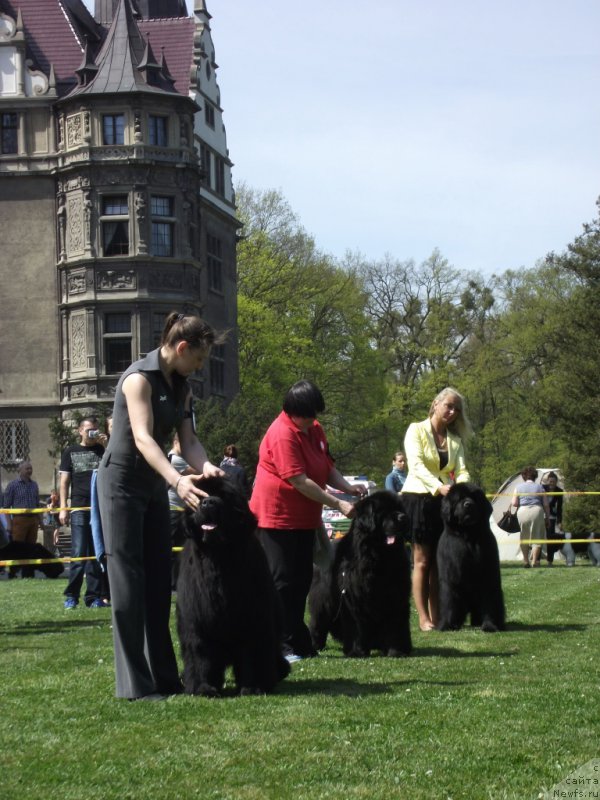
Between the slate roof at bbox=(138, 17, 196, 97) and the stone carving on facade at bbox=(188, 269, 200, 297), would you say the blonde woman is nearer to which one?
the stone carving on facade at bbox=(188, 269, 200, 297)

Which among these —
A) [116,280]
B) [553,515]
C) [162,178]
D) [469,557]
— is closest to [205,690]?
[469,557]

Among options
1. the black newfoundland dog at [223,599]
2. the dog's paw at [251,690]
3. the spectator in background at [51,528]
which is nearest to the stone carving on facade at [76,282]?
the spectator in background at [51,528]

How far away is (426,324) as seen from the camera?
6550 centimetres

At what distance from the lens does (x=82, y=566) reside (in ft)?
53.9

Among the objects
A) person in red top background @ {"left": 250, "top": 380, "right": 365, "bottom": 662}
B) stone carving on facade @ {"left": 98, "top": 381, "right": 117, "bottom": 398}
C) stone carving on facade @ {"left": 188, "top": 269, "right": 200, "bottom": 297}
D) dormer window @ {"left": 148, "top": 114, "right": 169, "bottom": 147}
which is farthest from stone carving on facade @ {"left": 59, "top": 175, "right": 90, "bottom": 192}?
person in red top background @ {"left": 250, "top": 380, "right": 365, "bottom": 662}

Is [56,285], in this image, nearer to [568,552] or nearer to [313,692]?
[568,552]

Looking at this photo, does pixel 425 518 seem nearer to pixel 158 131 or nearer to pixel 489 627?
pixel 489 627

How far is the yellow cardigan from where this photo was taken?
11.6 m

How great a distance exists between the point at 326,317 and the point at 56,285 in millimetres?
16173

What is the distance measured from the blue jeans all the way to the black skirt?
5302 millimetres

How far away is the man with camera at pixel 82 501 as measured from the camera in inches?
632

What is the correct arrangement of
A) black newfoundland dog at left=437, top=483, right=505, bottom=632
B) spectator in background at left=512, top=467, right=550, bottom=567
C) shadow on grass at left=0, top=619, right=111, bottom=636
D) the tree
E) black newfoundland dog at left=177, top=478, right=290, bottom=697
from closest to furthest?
black newfoundland dog at left=177, top=478, right=290, bottom=697 → black newfoundland dog at left=437, top=483, right=505, bottom=632 → shadow on grass at left=0, top=619, right=111, bottom=636 → spectator in background at left=512, top=467, right=550, bottom=567 → the tree

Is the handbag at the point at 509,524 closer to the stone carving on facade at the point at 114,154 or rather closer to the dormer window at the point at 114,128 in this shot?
the stone carving on facade at the point at 114,154

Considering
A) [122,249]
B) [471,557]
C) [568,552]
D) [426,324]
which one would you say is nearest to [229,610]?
[471,557]
